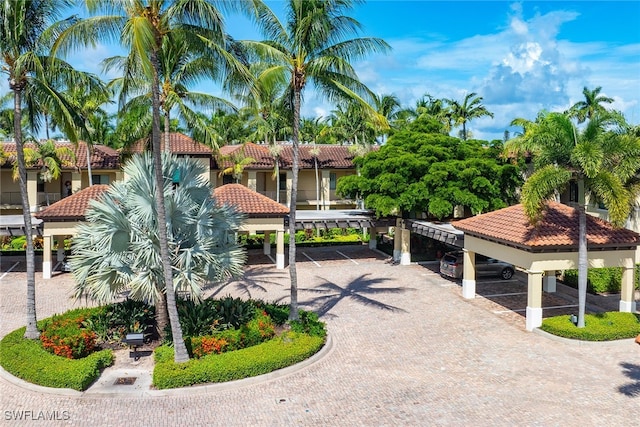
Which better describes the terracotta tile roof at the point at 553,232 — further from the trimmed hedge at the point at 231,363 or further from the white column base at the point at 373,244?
the white column base at the point at 373,244

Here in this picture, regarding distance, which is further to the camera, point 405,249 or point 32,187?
point 32,187

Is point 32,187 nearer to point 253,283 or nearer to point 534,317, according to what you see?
point 253,283

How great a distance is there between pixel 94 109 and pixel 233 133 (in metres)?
20.8

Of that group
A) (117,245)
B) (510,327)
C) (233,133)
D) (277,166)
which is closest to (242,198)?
(277,166)

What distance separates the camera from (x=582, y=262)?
18.7m

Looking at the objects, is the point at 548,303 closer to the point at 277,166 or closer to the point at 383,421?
the point at 383,421

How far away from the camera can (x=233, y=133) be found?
56969 mm

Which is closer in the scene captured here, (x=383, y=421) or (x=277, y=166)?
(x=383, y=421)

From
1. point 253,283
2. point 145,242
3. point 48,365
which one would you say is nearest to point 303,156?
point 253,283

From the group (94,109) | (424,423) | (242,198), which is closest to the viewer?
(424,423)

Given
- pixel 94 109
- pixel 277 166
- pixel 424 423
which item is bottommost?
pixel 424 423

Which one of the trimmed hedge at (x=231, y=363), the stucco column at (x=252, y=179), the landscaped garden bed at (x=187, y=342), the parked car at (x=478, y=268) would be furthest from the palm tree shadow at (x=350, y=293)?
the stucco column at (x=252, y=179)

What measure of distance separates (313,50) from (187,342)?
10150 mm

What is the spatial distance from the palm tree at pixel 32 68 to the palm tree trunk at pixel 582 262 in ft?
55.1
